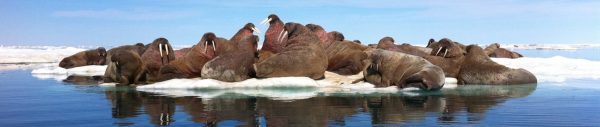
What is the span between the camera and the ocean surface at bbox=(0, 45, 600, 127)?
6527 mm

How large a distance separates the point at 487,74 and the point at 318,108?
5.69m

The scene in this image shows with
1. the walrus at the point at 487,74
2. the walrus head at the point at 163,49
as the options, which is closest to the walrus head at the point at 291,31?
the walrus head at the point at 163,49

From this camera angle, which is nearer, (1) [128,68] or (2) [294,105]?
(2) [294,105]

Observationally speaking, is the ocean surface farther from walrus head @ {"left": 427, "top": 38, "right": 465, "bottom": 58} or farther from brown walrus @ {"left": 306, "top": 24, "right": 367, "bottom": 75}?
walrus head @ {"left": 427, "top": 38, "right": 465, "bottom": 58}

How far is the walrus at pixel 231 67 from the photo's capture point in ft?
39.2

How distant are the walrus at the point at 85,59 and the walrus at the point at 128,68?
32.0 ft

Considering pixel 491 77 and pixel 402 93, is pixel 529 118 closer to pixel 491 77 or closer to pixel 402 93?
pixel 402 93

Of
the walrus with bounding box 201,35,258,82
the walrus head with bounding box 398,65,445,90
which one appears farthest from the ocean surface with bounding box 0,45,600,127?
the walrus with bounding box 201,35,258,82

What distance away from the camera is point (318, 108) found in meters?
7.71

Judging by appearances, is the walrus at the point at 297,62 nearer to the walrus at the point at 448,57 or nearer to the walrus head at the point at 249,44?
the walrus head at the point at 249,44

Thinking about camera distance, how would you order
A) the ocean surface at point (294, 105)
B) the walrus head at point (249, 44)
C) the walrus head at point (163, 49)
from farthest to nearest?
the walrus head at point (163, 49)
the walrus head at point (249, 44)
the ocean surface at point (294, 105)

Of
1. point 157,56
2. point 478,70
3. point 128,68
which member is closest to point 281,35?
point 157,56

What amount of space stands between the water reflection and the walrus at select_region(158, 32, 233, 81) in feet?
7.79

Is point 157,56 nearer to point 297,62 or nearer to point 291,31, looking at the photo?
point 291,31
